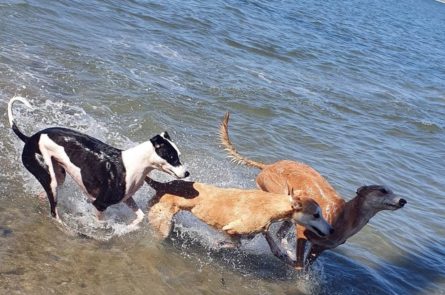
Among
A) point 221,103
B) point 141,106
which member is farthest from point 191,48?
point 141,106

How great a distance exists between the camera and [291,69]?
64.3ft

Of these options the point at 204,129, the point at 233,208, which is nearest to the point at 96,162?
the point at 233,208

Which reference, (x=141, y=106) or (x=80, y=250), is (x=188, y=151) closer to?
(x=141, y=106)

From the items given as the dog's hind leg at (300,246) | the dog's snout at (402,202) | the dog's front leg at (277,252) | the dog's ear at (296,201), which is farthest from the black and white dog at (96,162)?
the dog's snout at (402,202)

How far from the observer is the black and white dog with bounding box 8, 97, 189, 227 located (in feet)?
22.6

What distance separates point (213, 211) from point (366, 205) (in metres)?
2.06

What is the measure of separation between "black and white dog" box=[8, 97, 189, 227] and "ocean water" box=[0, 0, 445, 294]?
591 mm

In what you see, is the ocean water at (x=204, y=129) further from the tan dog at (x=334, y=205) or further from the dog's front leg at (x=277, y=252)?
the tan dog at (x=334, y=205)

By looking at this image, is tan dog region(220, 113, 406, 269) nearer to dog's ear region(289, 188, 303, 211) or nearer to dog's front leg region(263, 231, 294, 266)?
dog's front leg region(263, 231, 294, 266)

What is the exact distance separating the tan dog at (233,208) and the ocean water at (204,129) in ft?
1.53

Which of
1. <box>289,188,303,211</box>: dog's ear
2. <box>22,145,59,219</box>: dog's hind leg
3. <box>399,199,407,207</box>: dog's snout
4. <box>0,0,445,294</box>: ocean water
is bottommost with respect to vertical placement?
<box>0,0,445,294</box>: ocean water

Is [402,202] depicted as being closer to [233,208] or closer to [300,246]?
[300,246]

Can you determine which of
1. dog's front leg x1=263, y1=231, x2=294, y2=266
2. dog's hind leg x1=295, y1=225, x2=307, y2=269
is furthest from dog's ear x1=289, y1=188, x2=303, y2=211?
dog's front leg x1=263, y1=231, x2=294, y2=266

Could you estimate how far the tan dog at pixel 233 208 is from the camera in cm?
704
